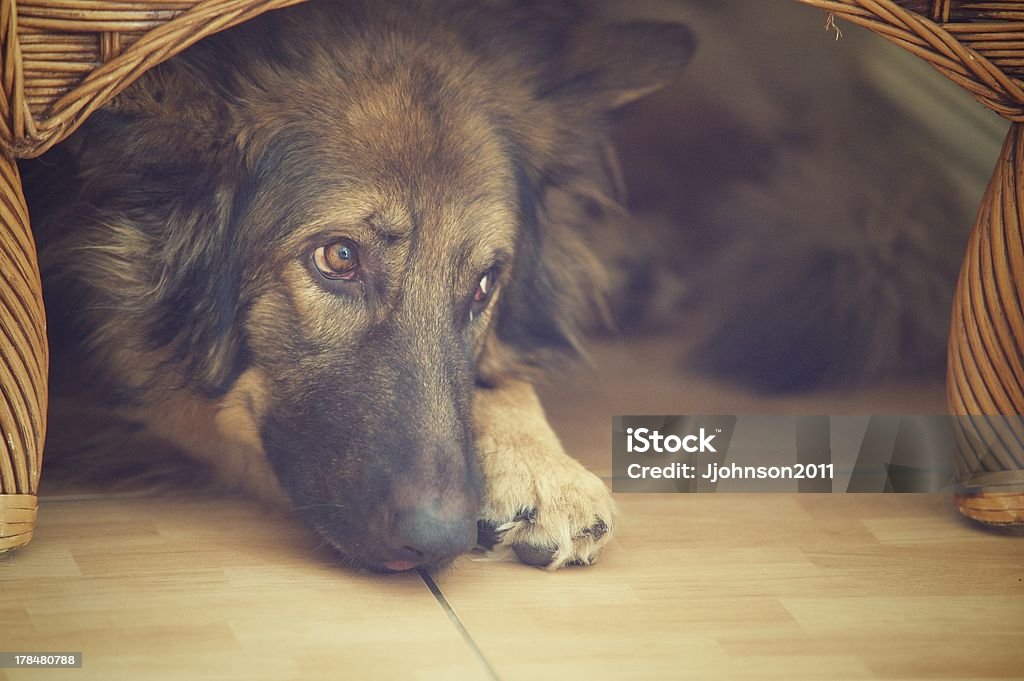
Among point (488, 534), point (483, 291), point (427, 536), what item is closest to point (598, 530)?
point (488, 534)

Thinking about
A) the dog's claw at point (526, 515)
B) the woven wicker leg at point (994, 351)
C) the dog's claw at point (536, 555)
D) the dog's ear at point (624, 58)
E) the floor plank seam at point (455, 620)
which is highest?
the dog's ear at point (624, 58)

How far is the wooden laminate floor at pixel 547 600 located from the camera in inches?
63.8

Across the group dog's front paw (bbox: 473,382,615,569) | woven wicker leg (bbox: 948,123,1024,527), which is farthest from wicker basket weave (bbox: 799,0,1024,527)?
dog's front paw (bbox: 473,382,615,569)

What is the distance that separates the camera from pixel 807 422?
271 centimetres

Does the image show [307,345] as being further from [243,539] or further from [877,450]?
[877,450]

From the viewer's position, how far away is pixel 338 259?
2.04 m

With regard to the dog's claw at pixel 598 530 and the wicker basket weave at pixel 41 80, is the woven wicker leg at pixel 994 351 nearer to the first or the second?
the dog's claw at pixel 598 530

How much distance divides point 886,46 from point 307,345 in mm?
1845

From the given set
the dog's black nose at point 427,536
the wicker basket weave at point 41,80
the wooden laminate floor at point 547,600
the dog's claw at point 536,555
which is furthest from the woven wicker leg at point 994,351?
the wicker basket weave at point 41,80

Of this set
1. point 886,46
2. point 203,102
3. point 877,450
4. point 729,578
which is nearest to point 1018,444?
point 877,450

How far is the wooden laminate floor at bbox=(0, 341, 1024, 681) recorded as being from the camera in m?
1.62

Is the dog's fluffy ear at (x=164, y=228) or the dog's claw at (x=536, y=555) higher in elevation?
the dog's fluffy ear at (x=164, y=228)

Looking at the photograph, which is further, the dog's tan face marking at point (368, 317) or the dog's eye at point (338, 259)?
the dog's eye at point (338, 259)

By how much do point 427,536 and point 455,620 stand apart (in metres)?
0.15
